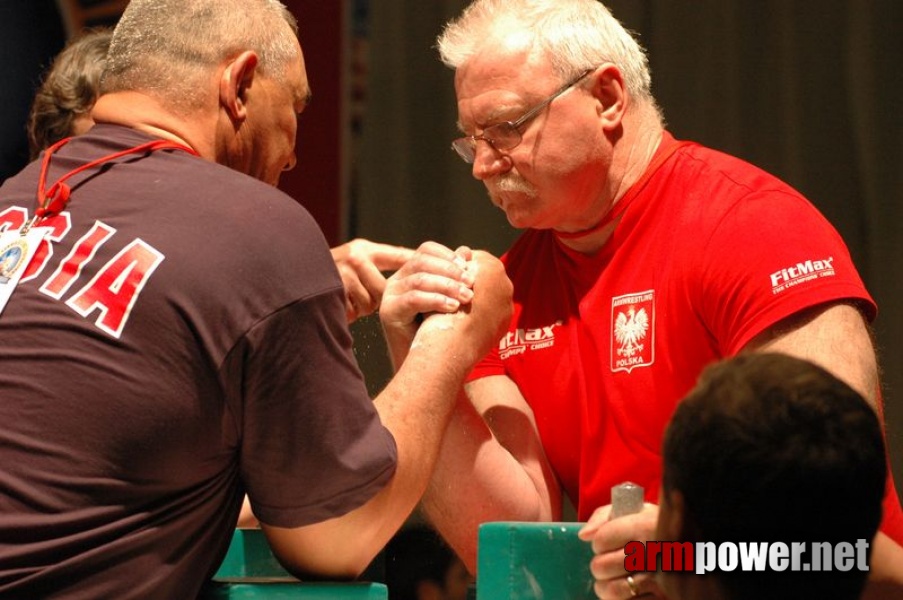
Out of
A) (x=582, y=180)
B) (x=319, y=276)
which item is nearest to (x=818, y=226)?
(x=582, y=180)

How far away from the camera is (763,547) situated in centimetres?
112

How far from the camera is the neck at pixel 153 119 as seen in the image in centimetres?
173

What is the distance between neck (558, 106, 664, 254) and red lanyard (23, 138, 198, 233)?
776mm

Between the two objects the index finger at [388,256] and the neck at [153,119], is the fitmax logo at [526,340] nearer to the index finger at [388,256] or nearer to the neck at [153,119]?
the index finger at [388,256]

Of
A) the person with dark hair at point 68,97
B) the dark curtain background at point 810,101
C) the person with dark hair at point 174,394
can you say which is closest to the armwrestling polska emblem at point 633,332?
the person with dark hair at point 174,394

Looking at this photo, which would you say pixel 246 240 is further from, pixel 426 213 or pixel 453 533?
pixel 426 213

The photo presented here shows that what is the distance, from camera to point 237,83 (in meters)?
1.77

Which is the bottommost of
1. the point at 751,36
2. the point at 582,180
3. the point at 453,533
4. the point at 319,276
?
the point at 453,533

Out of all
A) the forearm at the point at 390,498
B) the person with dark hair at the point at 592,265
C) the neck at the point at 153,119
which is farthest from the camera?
the person with dark hair at the point at 592,265

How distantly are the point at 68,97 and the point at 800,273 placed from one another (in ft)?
4.98

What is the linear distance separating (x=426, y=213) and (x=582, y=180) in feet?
5.63

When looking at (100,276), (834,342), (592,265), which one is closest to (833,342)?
(834,342)

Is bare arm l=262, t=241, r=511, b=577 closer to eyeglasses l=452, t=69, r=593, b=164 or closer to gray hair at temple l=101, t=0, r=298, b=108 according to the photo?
eyeglasses l=452, t=69, r=593, b=164

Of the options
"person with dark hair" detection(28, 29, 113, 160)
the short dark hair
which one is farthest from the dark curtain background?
"person with dark hair" detection(28, 29, 113, 160)
